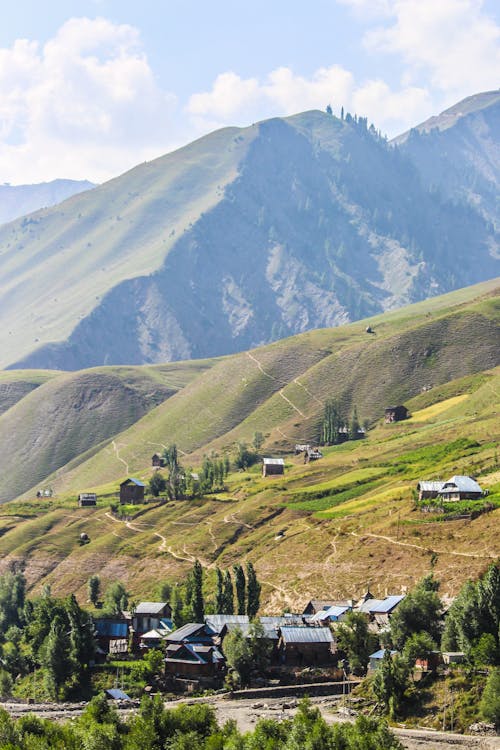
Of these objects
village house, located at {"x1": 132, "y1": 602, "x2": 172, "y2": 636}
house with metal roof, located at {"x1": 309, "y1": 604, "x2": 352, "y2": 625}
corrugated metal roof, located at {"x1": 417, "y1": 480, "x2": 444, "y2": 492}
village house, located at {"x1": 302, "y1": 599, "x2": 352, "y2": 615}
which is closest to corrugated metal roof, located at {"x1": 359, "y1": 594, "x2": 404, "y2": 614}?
house with metal roof, located at {"x1": 309, "y1": 604, "x2": 352, "y2": 625}

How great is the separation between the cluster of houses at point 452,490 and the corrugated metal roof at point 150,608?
123 ft

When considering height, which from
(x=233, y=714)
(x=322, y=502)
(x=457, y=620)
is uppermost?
(x=322, y=502)

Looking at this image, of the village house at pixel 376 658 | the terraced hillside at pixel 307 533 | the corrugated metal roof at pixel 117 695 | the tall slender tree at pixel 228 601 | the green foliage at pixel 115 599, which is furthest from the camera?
the green foliage at pixel 115 599

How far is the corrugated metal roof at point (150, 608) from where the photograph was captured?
121125 mm

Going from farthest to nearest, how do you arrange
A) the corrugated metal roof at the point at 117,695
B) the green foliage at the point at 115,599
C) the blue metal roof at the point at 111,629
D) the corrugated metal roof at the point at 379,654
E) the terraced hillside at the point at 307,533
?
1. the green foliage at the point at 115,599
2. the terraced hillside at the point at 307,533
3. the blue metal roof at the point at 111,629
4. the corrugated metal roof at the point at 117,695
5. the corrugated metal roof at the point at 379,654

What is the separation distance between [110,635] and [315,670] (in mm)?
26013

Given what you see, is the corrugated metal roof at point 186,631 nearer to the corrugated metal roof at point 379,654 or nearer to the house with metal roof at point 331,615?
the house with metal roof at point 331,615

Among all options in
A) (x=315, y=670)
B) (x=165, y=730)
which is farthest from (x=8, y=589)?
(x=165, y=730)

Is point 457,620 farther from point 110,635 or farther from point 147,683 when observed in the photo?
point 110,635

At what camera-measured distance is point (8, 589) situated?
497 feet

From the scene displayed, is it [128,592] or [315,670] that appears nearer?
[315,670]

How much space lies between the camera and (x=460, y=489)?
13850 centimetres

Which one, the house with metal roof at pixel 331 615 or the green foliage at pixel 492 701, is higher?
the house with metal roof at pixel 331 615

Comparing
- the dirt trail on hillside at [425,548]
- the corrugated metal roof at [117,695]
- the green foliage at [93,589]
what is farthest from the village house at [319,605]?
the green foliage at [93,589]
